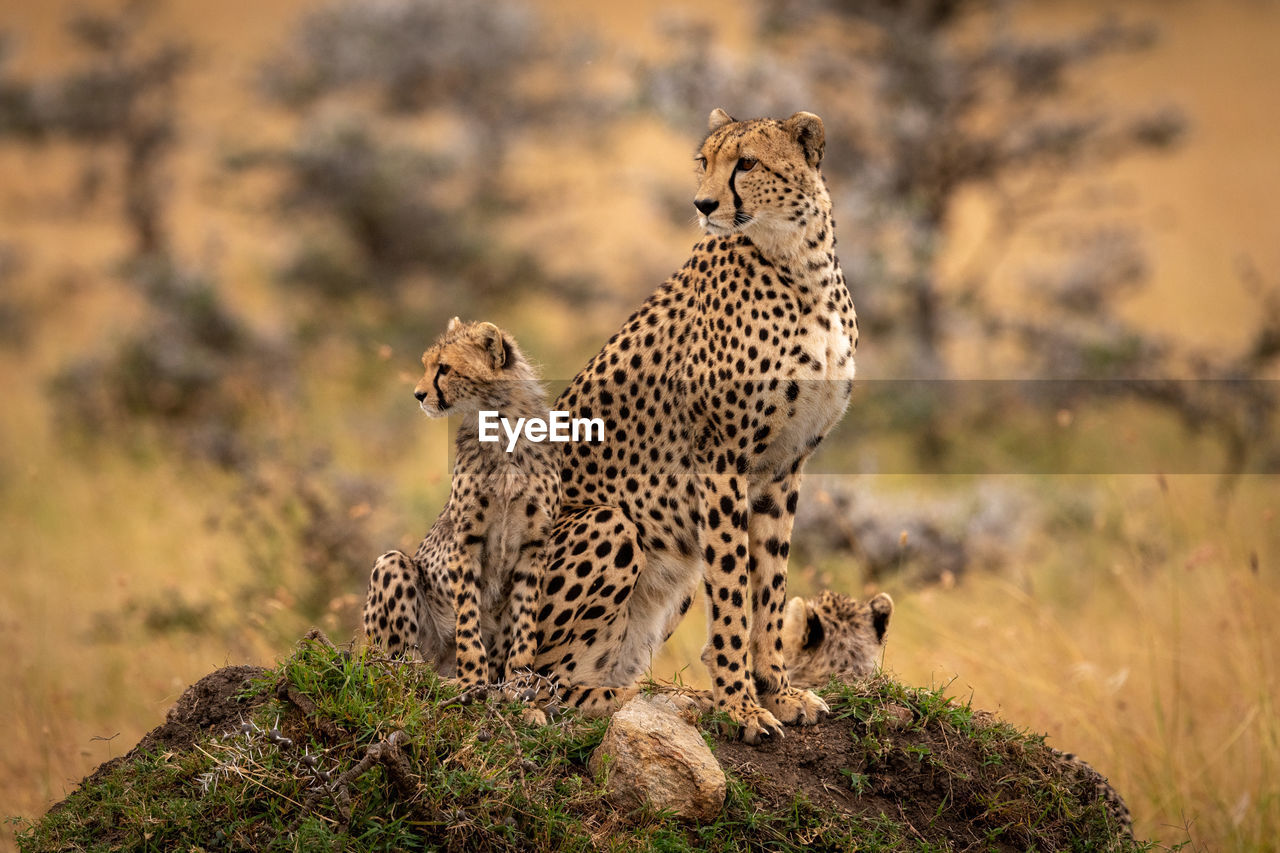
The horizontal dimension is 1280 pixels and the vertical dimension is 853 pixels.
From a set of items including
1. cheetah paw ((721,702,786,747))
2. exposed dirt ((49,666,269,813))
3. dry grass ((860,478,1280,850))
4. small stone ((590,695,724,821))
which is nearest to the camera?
small stone ((590,695,724,821))

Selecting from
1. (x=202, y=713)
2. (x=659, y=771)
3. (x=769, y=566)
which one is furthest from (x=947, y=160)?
(x=202, y=713)

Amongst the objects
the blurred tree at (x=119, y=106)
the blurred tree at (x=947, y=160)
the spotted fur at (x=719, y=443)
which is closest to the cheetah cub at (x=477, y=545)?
the spotted fur at (x=719, y=443)

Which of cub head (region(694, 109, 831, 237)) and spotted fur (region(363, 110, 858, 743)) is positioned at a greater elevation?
cub head (region(694, 109, 831, 237))

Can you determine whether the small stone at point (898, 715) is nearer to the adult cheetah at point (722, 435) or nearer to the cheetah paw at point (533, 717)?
the adult cheetah at point (722, 435)

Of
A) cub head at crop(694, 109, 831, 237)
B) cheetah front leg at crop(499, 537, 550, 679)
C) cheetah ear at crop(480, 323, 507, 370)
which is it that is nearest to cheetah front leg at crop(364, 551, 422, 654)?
cheetah front leg at crop(499, 537, 550, 679)

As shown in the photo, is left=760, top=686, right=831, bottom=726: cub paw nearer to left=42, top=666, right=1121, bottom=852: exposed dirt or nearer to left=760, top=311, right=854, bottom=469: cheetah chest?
left=42, top=666, right=1121, bottom=852: exposed dirt

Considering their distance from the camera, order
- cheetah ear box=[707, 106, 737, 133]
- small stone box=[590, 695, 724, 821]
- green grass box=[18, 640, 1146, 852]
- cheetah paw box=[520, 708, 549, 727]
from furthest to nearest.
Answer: cheetah ear box=[707, 106, 737, 133], cheetah paw box=[520, 708, 549, 727], small stone box=[590, 695, 724, 821], green grass box=[18, 640, 1146, 852]

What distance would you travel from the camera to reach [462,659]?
4.03 m

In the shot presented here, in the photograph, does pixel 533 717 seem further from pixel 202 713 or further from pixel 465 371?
pixel 465 371

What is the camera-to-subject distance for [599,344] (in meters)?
15.5

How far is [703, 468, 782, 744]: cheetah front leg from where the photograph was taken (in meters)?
4.09

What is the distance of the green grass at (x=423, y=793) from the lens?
3.26 metres

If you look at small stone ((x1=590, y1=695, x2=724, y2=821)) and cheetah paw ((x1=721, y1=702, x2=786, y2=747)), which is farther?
cheetah paw ((x1=721, y1=702, x2=786, y2=747))

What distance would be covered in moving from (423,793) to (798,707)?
4.14ft
